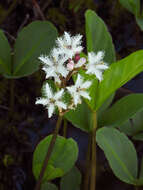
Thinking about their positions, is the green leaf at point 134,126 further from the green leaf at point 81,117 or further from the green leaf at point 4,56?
the green leaf at point 4,56

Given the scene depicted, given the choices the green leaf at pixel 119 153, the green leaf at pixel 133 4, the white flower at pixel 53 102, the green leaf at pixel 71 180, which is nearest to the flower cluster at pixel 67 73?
the white flower at pixel 53 102

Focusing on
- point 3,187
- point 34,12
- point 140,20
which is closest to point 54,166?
point 3,187

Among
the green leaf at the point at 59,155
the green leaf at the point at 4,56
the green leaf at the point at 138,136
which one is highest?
the green leaf at the point at 4,56

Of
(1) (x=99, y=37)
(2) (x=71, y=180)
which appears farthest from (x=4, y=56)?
(2) (x=71, y=180)

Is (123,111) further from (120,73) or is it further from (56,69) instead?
(56,69)

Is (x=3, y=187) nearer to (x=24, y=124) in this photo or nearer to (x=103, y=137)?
(x=24, y=124)

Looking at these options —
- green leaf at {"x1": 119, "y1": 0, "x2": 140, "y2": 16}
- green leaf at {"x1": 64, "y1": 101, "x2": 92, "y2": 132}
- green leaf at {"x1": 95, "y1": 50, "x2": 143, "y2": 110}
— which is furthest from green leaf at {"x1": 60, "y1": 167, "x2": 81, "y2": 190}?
green leaf at {"x1": 119, "y1": 0, "x2": 140, "y2": 16}

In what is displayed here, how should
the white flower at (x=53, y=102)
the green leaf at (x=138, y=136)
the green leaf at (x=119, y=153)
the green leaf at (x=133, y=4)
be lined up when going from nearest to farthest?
the white flower at (x=53, y=102)
the green leaf at (x=119, y=153)
the green leaf at (x=138, y=136)
the green leaf at (x=133, y=4)
